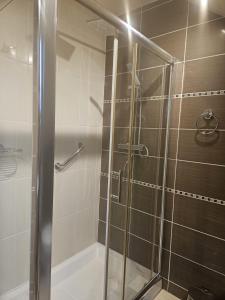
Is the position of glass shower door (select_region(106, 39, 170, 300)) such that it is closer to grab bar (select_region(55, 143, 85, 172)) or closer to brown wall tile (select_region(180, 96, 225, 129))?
brown wall tile (select_region(180, 96, 225, 129))

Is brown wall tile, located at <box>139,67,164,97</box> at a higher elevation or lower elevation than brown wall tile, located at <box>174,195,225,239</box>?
higher

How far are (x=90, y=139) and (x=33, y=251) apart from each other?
4.20 feet

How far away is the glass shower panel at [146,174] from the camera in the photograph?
5.47ft

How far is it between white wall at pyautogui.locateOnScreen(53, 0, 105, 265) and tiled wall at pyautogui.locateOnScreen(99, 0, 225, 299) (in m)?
0.46

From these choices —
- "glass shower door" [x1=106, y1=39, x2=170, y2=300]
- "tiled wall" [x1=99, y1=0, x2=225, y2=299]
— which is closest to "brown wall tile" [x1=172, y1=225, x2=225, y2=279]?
"tiled wall" [x1=99, y1=0, x2=225, y2=299]

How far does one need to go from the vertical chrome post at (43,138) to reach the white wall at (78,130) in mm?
843

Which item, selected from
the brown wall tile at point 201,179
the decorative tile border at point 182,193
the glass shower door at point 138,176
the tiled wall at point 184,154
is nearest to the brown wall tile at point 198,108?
the tiled wall at point 184,154

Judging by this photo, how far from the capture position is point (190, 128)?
162 centimetres

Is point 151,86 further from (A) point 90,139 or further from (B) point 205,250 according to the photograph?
(B) point 205,250

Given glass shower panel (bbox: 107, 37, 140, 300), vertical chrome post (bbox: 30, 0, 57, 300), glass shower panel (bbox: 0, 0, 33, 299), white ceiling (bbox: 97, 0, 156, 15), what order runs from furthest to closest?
white ceiling (bbox: 97, 0, 156, 15) → glass shower panel (bbox: 107, 37, 140, 300) → glass shower panel (bbox: 0, 0, 33, 299) → vertical chrome post (bbox: 30, 0, 57, 300)

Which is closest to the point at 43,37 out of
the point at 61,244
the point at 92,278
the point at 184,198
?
the point at 184,198

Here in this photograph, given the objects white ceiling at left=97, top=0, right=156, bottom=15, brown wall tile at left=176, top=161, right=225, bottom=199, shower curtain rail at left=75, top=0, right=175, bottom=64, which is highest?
white ceiling at left=97, top=0, right=156, bottom=15

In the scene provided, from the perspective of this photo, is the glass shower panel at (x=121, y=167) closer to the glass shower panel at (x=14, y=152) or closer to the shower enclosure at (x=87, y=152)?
the shower enclosure at (x=87, y=152)

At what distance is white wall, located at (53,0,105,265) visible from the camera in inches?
69.5
